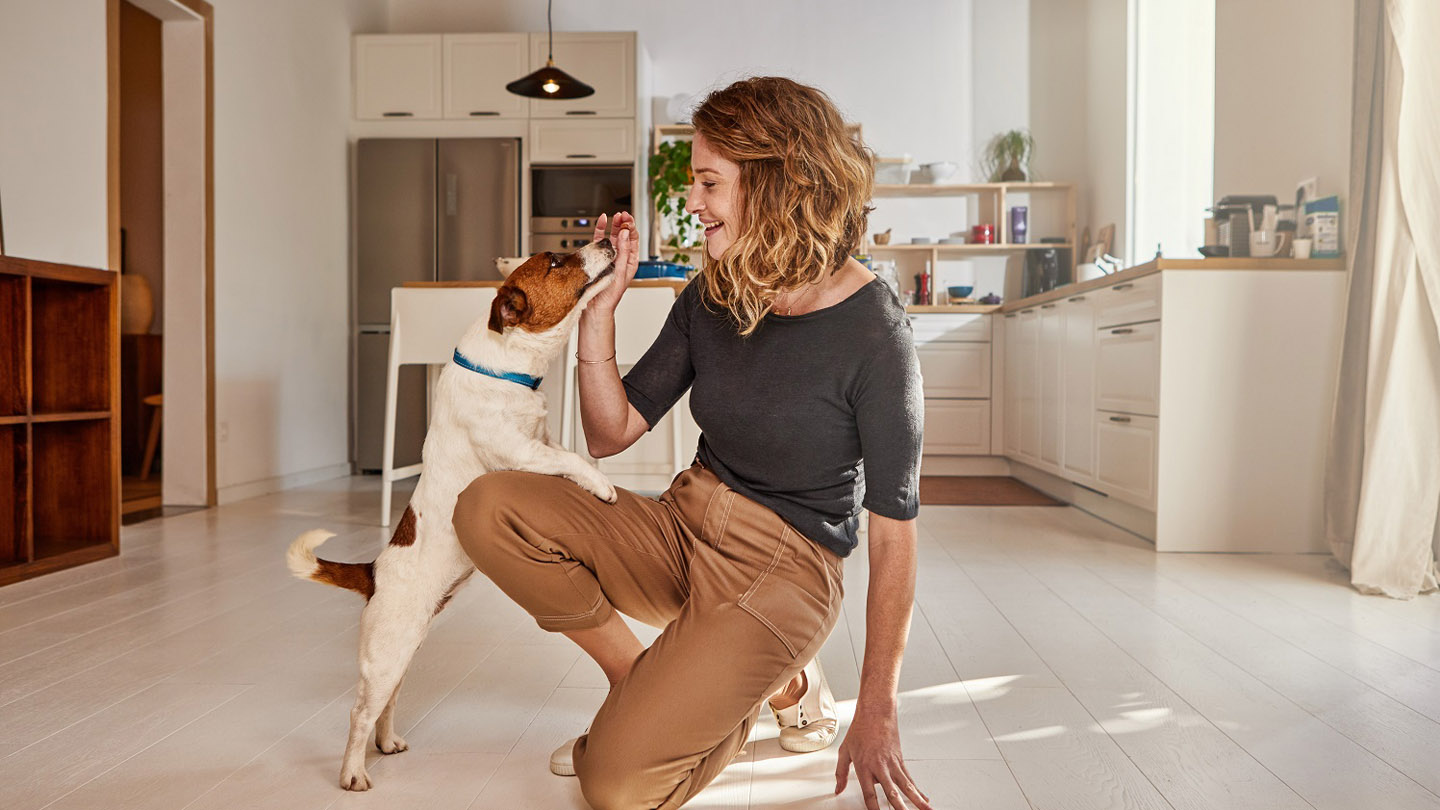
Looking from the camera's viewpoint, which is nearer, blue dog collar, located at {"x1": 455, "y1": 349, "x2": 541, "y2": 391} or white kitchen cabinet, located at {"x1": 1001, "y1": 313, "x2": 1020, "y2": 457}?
blue dog collar, located at {"x1": 455, "y1": 349, "x2": 541, "y2": 391}

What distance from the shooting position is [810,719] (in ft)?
5.16

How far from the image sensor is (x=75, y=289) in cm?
312

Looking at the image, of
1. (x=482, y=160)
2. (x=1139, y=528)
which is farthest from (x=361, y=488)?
(x=1139, y=528)

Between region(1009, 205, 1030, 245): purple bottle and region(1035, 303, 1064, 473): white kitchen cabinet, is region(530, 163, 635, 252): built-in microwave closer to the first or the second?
region(1009, 205, 1030, 245): purple bottle

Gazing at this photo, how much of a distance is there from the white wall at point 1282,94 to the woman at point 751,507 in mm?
2556

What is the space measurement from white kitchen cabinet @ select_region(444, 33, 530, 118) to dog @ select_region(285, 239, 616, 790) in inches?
187

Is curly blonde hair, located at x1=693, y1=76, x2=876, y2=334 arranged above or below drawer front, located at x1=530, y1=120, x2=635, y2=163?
below

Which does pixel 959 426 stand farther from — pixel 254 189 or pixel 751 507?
pixel 751 507

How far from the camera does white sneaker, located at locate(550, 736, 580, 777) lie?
4.69ft

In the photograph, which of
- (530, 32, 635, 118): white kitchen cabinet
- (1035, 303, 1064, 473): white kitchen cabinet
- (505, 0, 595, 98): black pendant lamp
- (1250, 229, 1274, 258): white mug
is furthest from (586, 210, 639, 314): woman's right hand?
(530, 32, 635, 118): white kitchen cabinet

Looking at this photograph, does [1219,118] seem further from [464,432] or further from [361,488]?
[361,488]

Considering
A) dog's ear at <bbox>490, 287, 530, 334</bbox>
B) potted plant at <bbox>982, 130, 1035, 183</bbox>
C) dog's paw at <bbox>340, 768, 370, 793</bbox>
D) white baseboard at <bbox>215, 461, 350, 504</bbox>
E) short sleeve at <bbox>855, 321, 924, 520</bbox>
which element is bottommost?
white baseboard at <bbox>215, 461, 350, 504</bbox>

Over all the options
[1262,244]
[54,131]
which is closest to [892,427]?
[1262,244]

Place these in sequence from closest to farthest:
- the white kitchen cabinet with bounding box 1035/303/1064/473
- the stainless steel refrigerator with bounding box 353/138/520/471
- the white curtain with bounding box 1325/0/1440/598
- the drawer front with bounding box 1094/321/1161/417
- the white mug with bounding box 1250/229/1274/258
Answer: the white curtain with bounding box 1325/0/1440/598 → the drawer front with bounding box 1094/321/1161/417 → the white mug with bounding box 1250/229/1274/258 → the white kitchen cabinet with bounding box 1035/303/1064/473 → the stainless steel refrigerator with bounding box 353/138/520/471
